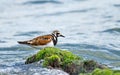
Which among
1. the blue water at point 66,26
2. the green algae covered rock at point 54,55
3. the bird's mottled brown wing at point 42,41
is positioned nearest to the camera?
the green algae covered rock at point 54,55

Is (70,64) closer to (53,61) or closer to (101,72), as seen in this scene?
(53,61)

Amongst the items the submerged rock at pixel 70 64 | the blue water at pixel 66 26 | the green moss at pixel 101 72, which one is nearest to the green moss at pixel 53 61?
the submerged rock at pixel 70 64

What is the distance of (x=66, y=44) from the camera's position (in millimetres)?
19219

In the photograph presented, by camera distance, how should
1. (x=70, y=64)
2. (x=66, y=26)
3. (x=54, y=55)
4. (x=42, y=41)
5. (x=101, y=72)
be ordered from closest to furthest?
1. (x=101, y=72)
2. (x=70, y=64)
3. (x=54, y=55)
4. (x=42, y=41)
5. (x=66, y=26)

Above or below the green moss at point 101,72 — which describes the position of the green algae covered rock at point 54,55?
above

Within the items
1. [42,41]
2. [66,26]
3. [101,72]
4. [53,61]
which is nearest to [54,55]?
[53,61]

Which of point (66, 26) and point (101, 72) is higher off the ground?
point (101, 72)

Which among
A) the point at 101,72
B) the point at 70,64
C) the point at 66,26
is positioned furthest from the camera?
the point at 66,26

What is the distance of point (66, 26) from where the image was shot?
74.5ft

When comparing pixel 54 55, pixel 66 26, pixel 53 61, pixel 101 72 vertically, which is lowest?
pixel 66 26

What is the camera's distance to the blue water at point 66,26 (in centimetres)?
1709

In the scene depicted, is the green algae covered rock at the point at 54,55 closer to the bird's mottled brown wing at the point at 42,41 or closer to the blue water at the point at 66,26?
the blue water at the point at 66,26

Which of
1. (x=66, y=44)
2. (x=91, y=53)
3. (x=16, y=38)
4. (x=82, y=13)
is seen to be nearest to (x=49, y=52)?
(x=91, y=53)

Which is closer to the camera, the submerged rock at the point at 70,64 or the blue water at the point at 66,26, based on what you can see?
the submerged rock at the point at 70,64
